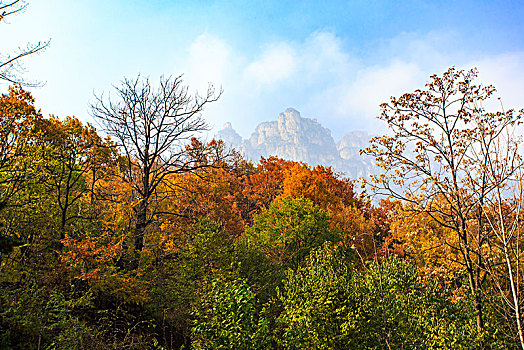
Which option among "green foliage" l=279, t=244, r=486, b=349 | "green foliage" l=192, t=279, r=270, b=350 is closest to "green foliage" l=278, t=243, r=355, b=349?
"green foliage" l=279, t=244, r=486, b=349

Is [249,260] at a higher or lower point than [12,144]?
lower

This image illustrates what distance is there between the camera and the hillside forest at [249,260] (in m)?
6.75

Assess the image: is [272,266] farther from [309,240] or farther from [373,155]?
[373,155]

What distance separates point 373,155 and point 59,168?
14.9 meters

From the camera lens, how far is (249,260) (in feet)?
45.4

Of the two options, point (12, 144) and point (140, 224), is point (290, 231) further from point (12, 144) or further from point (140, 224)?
point (12, 144)

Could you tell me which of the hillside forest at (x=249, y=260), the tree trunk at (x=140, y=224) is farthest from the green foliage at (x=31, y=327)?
the tree trunk at (x=140, y=224)

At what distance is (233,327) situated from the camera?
591 cm

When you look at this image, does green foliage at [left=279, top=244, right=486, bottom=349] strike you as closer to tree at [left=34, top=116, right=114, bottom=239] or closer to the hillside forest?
the hillside forest

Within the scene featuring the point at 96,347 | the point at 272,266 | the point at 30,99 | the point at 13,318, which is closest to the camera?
the point at 13,318

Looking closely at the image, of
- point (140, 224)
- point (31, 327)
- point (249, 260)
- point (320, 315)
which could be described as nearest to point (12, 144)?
point (140, 224)

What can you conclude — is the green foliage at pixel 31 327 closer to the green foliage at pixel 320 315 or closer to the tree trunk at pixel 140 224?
the green foliage at pixel 320 315

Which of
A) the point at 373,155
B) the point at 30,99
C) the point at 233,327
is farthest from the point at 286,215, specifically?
the point at 30,99

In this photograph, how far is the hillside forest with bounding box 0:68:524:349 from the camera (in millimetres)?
6746
